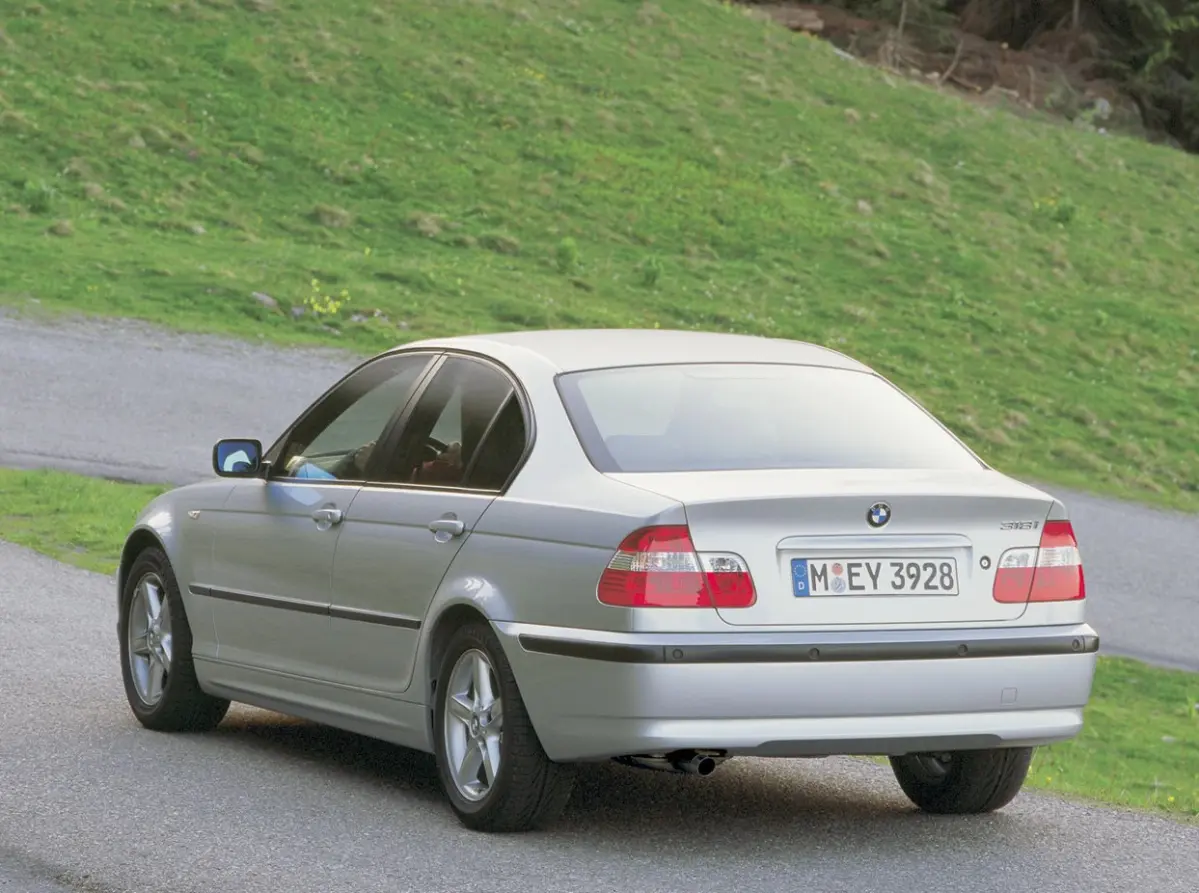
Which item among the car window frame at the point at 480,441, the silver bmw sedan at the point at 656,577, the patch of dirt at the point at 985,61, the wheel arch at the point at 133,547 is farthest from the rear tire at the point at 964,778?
the patch of dirt at the point at 985,61

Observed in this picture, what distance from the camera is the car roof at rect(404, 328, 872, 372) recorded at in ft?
23.7

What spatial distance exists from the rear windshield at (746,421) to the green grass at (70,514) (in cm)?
726

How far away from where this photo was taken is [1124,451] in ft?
84.5

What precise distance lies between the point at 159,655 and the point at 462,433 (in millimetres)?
2117

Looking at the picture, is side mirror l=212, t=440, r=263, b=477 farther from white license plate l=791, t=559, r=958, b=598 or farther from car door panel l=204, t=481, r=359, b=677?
white license plate l=791, t=559, r=958, b=598

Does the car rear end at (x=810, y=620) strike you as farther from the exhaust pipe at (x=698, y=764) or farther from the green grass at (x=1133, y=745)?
the green grass at (x=1133, y=745)

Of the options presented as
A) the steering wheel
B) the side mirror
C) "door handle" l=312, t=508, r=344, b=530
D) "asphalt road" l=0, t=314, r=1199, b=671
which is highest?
the steering wheel

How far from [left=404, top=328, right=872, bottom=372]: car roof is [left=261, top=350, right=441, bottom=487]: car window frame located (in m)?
0.08

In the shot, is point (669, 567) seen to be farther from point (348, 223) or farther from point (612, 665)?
point (348, 223)

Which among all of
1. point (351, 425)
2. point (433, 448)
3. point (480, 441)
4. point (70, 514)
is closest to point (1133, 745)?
point (351, 425)

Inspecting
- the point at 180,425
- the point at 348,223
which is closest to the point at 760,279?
the point at 348,223

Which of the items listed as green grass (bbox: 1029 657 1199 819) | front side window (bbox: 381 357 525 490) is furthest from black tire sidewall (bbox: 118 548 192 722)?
green grass (bbox: 1029 657 1199 819)

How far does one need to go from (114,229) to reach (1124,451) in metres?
13.2

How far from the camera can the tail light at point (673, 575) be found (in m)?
6.09
